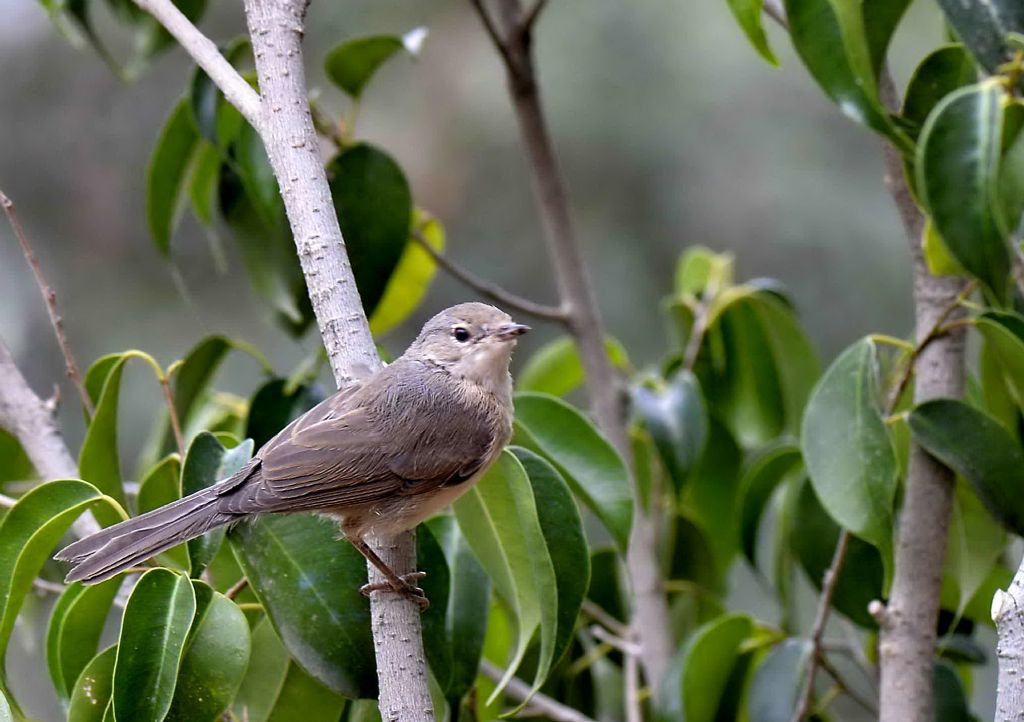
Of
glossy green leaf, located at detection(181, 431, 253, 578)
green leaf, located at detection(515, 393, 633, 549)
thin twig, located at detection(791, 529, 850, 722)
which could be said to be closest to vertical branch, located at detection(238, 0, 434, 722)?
glossy green leaf, located at detection(181, 431, 253, 578)

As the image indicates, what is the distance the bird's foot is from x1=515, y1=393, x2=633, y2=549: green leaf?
442mm

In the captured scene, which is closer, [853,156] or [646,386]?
[646,386]

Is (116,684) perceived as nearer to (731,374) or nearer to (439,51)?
(731,374)

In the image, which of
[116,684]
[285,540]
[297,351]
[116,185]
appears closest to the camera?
[116,684]

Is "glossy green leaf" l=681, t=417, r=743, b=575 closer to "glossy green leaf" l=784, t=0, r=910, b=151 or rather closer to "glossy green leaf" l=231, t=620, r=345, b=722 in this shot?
"glossy green leaf" l=784, t=0, r=910, b=151

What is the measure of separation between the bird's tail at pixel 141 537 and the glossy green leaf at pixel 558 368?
143 cm

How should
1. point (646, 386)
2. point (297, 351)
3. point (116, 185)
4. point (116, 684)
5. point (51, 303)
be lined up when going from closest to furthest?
point (116, 684), point (51, 303), point (646, 386), point (297, 351), point (116, 185)

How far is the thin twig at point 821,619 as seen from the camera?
2566 mm

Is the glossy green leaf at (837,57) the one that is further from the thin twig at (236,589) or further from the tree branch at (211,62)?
the thin twig at (236,589)

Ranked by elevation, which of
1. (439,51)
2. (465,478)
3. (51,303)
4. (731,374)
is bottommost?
(731,374)

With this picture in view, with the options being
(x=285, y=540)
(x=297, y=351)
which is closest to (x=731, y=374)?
(x=285, y=540)

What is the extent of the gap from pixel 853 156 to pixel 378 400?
200 inches

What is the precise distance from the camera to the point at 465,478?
8.21 feet

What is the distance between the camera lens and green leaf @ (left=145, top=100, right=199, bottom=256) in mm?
2973
